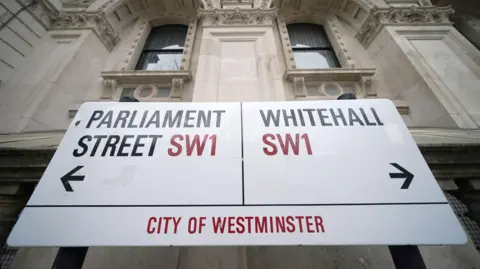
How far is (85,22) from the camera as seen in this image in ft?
18.7

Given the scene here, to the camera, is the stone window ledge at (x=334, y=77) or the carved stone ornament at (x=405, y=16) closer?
the stone window ledge at (x=334, y=77)

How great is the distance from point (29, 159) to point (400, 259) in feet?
14.6

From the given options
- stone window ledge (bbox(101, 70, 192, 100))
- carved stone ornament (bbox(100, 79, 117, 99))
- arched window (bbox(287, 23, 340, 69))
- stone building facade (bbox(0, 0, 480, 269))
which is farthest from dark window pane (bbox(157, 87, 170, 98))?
arched window (bbox(287, 23, 340, 69))

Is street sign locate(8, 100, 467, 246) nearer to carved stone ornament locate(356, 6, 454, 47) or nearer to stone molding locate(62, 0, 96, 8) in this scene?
carved stone ornament locate(356, 6, 454, 47)

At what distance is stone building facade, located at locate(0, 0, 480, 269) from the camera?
2.41 metres

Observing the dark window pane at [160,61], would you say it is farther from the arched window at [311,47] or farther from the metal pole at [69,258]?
the metal pole at [69,258]

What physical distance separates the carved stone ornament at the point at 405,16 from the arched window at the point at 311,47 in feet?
3.97

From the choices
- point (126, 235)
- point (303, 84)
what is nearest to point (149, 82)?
point (303, 84)

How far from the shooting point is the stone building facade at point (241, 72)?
2.41 m

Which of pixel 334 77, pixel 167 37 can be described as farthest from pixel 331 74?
pixel 167 37

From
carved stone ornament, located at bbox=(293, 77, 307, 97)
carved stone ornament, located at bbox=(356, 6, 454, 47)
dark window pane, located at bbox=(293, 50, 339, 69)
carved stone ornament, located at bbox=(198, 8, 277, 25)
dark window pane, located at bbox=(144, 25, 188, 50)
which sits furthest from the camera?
dark window pane, located at bbox=(144, 25, 188, 50)

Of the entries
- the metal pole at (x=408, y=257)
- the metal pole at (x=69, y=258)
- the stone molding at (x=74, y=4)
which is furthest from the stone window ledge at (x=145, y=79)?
the metal pole at (x=408, y=257)

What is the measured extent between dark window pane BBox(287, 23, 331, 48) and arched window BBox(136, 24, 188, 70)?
382 centimetres

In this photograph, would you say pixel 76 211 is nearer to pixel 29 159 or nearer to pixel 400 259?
pixel 29 159
